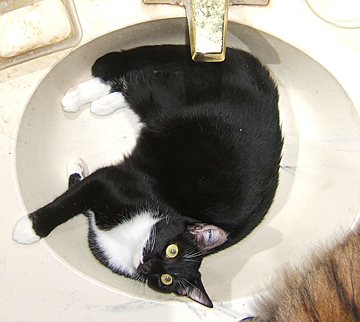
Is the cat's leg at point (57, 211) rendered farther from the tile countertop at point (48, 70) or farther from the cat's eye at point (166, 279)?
the cat's eye at point (166, 279)

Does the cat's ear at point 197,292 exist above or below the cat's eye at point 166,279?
below

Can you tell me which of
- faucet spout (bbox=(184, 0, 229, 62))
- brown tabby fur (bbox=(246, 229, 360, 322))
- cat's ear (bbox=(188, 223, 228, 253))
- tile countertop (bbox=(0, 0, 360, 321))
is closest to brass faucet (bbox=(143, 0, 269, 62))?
faucet spout (bbox=(184, 0, 229, 62))

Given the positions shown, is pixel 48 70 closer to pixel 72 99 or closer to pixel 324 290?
pixel 72 99

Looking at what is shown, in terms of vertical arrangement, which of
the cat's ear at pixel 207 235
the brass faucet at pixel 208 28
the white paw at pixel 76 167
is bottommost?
the cat's ear at pixel 207 235

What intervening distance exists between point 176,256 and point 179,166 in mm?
260

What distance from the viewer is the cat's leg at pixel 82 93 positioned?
3.85ft

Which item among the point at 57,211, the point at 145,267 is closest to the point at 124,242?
the point at 145,267

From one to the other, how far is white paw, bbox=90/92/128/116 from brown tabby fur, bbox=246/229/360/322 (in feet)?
2.39

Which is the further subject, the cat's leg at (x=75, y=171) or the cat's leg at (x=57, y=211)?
the cat's leg at (x=75, y=171)

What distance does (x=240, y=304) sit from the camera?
4.10 ft

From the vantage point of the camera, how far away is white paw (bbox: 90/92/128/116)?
1220mm

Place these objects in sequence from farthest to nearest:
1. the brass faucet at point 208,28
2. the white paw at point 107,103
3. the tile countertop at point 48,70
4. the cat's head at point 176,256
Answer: the white paw at point 107,103
the cat's head at point 176,256
the tile countertop at point 48,70
the brass faucet at point 208,28

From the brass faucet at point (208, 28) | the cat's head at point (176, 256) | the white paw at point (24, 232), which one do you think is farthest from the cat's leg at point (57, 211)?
the brass faucet at point (208, 28)

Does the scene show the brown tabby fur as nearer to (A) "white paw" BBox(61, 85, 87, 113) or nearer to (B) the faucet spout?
(B) the faucet spout
